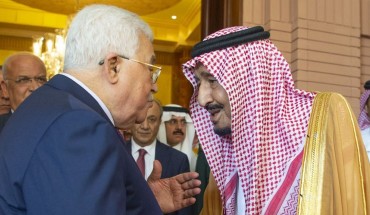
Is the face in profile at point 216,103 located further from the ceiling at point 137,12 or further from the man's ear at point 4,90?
the ceiling at point 137,12

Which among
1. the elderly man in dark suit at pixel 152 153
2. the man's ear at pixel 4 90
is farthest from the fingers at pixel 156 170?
the man's ear at pixel 4 90

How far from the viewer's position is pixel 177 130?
17.4 ft

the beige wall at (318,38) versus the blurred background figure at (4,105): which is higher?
the beige wall at (318,38)

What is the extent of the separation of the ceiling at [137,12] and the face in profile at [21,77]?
6701 mm

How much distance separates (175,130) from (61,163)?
13.5 feet

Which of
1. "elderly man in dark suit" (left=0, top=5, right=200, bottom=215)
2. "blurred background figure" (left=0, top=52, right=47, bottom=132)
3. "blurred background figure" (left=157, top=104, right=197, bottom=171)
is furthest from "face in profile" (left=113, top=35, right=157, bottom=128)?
"blurred background figure" (left=157, top=104, right=197, bottom=171)

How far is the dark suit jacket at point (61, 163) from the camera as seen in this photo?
120cm

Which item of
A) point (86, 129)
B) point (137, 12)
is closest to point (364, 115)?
point (86, 129)

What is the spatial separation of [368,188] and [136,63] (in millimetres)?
961

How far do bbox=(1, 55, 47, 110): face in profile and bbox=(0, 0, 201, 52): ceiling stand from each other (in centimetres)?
670

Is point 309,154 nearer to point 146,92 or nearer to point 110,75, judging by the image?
point 146,92

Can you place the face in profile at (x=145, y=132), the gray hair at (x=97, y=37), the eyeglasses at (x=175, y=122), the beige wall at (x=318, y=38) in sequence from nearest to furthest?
the gray hair at (x=97, y=37) < the face in profile at (x=145, y=132) < the beige wall at (x=318, y=38) < the eyeglasses at (x=175, y=122)

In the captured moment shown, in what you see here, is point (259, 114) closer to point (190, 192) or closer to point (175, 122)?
point (190, 192)

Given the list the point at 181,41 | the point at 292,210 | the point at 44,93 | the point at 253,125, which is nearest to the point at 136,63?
the point at 44,93
